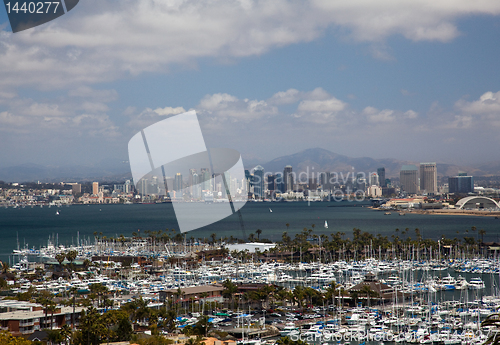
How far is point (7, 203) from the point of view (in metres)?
120

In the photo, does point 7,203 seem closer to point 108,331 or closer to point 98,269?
point 98,269

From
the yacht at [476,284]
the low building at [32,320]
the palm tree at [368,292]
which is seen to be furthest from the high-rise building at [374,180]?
the low building at [32,320]

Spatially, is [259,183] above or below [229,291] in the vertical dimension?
above

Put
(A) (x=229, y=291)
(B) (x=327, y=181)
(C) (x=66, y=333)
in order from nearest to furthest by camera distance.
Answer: (C) (x=66, y=333), (A) (x=229, y=291), (B) (x=327, y=181)

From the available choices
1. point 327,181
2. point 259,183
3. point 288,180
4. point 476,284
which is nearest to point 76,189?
point 259,183

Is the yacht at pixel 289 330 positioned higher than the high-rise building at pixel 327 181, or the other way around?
the high-rise building at pixel 327 181

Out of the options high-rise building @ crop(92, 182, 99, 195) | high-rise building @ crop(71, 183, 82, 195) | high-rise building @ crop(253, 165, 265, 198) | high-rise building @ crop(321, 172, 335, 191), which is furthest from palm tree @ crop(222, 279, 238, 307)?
high-rise building @ crop(321, 172, 335, 191)

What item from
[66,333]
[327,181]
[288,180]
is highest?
[288,180]

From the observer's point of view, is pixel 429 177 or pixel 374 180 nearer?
pixel 429 177

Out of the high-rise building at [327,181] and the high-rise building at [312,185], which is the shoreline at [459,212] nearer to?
the high-rise building at [312,185]

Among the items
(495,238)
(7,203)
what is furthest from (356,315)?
(7,203)

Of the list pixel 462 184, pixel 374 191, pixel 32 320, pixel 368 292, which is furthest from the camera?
pixel 374 191

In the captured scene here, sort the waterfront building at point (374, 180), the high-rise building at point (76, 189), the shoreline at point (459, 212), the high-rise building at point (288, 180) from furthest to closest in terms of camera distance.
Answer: the high-rise building at point (288, 180) → the waterfront building at point (374, 180) → the high-rise building at point (76, 189) → the shoreline at point (459, 212)

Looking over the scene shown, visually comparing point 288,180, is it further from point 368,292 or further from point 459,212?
point 368,292
